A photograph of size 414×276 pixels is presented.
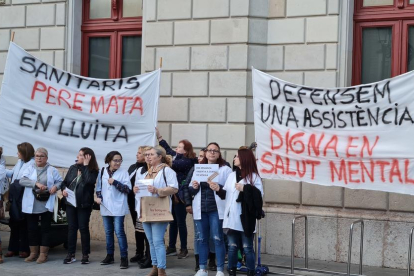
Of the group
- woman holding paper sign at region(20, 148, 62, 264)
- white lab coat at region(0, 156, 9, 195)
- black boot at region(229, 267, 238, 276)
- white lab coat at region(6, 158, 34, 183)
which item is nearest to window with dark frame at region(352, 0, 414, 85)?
black boot at region(229, 267, 238, 276)

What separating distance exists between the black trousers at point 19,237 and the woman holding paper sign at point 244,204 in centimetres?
367

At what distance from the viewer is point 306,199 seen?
12.5 meters

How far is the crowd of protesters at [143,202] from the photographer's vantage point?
1035 cm

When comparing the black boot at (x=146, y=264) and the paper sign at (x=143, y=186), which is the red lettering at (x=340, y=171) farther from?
the black boot at (x=146, y=264)

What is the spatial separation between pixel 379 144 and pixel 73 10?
7.18 metres

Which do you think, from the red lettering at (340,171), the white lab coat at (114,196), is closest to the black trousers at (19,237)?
the white lab coat at (114,196)

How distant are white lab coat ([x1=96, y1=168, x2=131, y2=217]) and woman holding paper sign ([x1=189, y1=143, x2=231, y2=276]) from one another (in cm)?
121

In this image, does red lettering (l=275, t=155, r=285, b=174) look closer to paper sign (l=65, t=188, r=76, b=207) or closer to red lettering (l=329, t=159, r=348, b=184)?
red lettering (l=329, t=159, r=348, b=184)

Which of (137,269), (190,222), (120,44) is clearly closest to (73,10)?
(120,44)

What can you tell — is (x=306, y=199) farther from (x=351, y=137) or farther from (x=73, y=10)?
(x=73, y=10)

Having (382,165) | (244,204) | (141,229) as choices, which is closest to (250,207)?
(244,204)

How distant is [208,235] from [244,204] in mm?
944

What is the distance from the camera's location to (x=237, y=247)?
1047 cm

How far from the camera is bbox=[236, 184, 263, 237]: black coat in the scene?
10.2 metres
